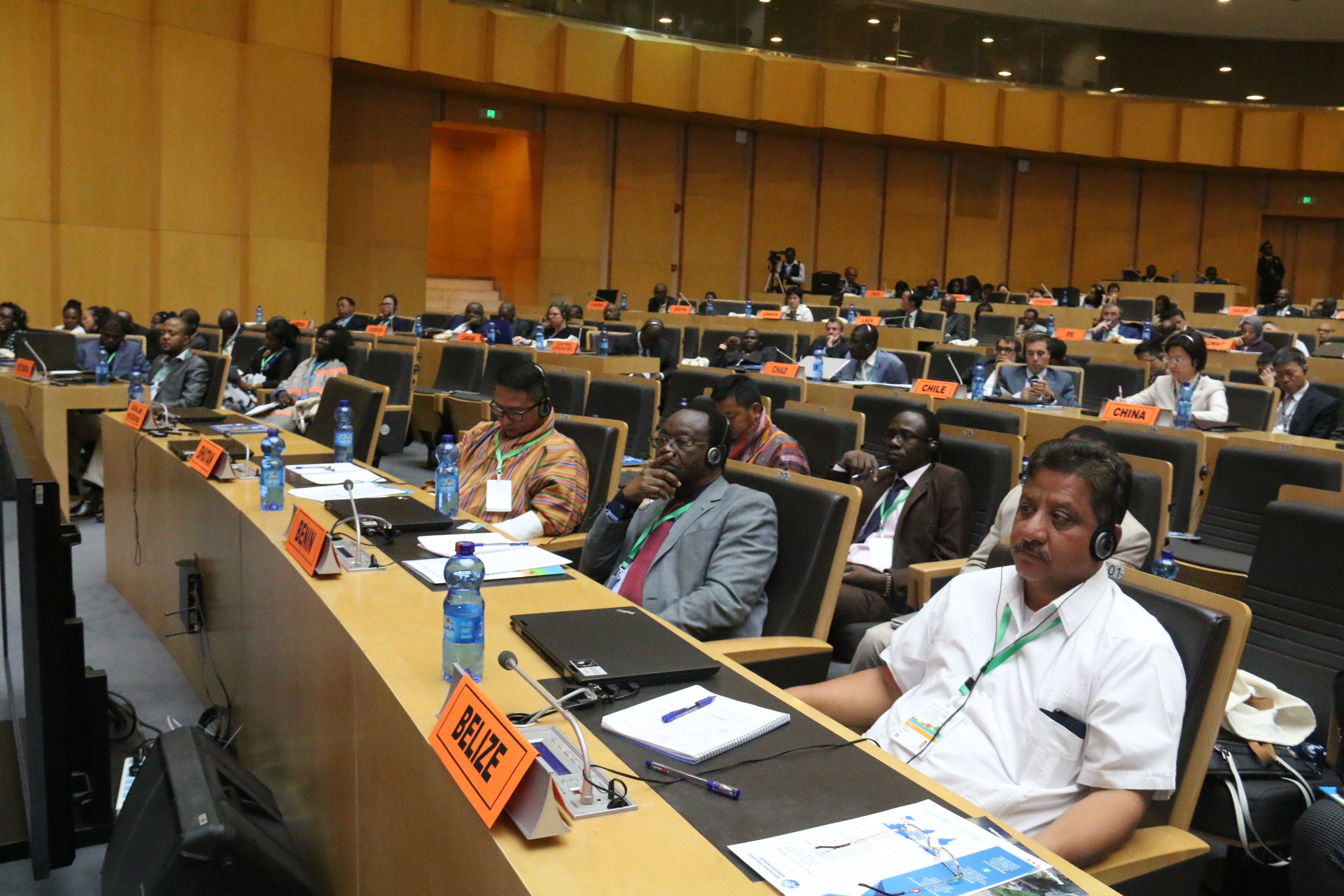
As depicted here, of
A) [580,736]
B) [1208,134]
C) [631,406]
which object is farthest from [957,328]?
[580,736]

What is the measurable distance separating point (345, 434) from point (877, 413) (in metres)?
2.41

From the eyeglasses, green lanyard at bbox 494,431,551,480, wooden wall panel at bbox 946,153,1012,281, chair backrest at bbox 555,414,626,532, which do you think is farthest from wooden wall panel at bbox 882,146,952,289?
the eyeglasses

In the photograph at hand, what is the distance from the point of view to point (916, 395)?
6.20 m

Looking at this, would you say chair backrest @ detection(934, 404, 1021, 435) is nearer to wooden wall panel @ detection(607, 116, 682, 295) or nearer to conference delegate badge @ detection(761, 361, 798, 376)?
conference delegate badge @ detection(761, 361, 798, 376)

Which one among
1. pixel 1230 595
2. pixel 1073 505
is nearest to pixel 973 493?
pixel 1230 595

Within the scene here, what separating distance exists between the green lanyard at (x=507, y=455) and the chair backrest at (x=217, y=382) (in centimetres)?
362

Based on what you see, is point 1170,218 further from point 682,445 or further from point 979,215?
point 682,445

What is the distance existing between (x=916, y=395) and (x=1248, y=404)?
1925 millimetres

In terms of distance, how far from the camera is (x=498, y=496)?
3684mm

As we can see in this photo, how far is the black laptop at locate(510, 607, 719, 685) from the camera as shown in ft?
5.98

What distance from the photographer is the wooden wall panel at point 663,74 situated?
15492mm

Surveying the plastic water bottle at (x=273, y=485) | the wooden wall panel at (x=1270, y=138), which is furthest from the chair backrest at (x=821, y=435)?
the wooden wall panel at (x=1270, y=138)

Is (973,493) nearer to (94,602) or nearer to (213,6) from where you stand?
(94,602)

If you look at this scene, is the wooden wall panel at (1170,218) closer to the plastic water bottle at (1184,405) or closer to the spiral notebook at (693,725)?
the plastic water bottle at (1184,405)
